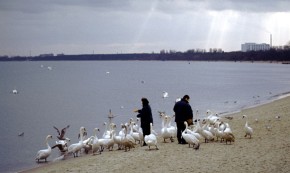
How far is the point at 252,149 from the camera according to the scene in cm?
1505

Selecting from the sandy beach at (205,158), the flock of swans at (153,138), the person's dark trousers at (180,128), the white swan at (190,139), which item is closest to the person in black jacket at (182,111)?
the person's dark trousers at (180,128)

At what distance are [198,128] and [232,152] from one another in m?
2.80

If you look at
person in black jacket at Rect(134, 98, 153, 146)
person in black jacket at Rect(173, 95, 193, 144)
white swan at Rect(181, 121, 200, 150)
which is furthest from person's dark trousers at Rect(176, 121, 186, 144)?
person in black jacket at Rect(134, 98, 153, 146)

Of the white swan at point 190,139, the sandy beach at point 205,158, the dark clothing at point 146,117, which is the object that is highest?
the dark clothing at point 146,117

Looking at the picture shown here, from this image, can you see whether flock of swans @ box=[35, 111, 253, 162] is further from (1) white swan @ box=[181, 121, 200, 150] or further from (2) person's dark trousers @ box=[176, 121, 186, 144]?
(2) person's dark trousers @ box=[176, 121, 186, 144]

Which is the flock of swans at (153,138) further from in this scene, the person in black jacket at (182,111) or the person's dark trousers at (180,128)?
the person in black jacket at (182,111)

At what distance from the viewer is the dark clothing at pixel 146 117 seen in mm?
17328

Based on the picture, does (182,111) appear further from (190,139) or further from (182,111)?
(190,139)

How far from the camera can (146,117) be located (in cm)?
1739

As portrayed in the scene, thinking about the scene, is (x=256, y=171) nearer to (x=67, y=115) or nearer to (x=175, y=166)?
(x=175, y=166)

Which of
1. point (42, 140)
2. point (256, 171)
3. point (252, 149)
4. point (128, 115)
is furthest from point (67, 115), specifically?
point (256, 171)

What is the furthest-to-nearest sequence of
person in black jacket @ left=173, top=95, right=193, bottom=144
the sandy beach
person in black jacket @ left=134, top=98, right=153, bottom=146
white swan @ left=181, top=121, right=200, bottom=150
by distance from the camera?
person in black jacket @ left=134, top=98, right=153, bottom=146, person in black jacket @ left=173, top=95, right=193, bottom=144, white swan @ left=181, top=121, right=200, bottom=150, the sandy beach

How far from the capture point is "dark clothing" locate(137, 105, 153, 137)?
56.9 feet

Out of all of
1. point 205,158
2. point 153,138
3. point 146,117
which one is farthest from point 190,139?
point 146,117
